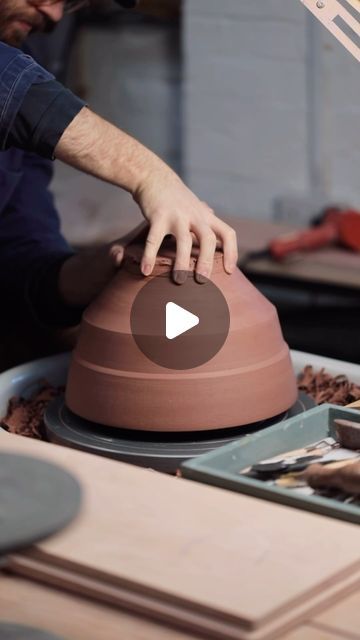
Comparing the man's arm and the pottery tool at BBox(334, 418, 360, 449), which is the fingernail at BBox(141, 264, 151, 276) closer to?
the man's arm

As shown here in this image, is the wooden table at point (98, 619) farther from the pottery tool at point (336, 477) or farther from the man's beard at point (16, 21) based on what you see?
the man's beard at point (16, 21)

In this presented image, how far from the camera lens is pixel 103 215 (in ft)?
12.4

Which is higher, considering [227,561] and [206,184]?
[227,561]

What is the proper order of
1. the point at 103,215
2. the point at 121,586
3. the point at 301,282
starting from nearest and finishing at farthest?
1. the point at 121,586
2. the point at 301,282
3. the point at 103,215

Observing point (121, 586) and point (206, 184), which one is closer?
point (121, 586)

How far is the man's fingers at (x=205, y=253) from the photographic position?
1582mm

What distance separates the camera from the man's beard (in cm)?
201

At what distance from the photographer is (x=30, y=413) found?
182cm

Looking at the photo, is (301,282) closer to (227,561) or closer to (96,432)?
(96,432)

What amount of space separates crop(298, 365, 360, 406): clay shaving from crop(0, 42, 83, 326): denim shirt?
0.42 meters

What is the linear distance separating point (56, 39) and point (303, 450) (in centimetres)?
269

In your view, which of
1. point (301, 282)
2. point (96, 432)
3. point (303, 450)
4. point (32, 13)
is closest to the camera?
point (303, 450)

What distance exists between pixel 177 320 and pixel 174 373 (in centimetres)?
7

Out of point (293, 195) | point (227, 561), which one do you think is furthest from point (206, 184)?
→ point (227, 561)
